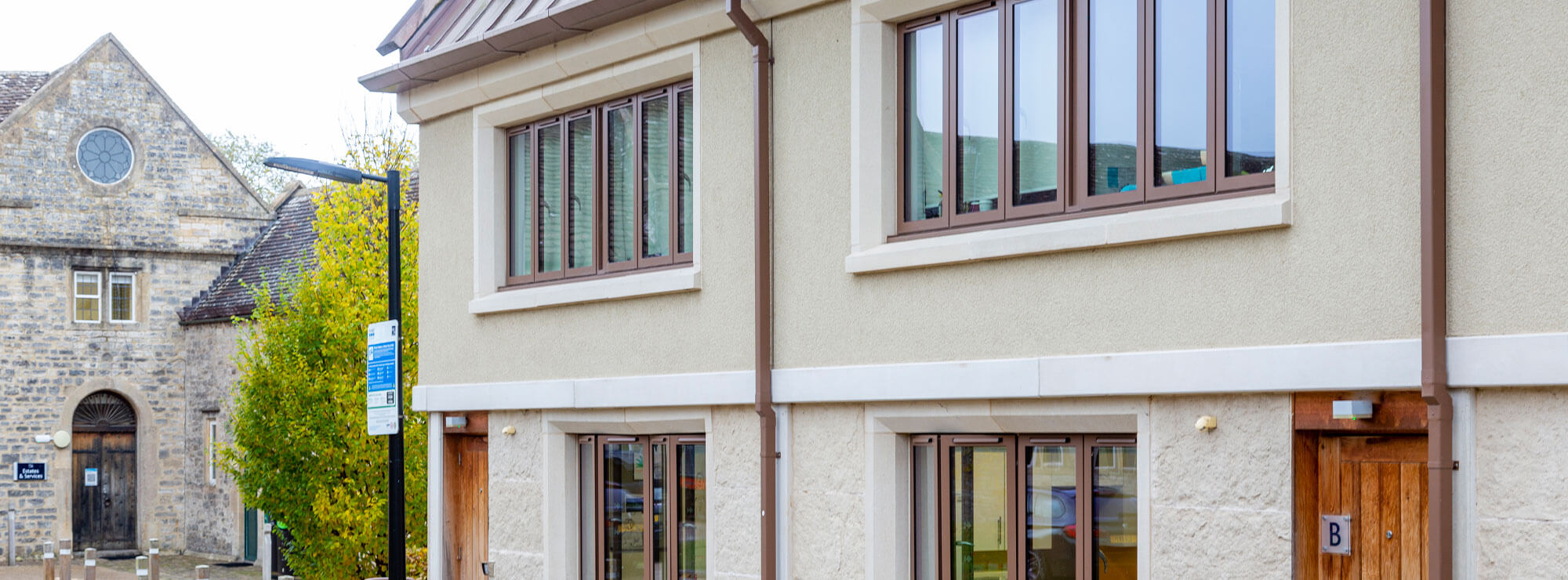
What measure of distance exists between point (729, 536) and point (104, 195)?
24608mm

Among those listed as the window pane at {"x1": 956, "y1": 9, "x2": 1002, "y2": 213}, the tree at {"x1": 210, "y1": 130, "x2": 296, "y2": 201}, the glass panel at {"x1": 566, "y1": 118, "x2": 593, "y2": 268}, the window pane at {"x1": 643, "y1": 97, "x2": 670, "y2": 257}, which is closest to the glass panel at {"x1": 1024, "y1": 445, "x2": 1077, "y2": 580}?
the window pane at {"x1": 956, "y1": 9, "x2": 1002, "y2": 213}

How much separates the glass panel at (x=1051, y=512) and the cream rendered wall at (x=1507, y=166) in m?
2.22

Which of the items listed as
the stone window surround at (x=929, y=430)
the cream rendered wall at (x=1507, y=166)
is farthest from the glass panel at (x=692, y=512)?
the cream rendered wall at (x=1507, y=166)

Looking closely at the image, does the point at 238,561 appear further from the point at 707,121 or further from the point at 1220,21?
the point at 1220,21

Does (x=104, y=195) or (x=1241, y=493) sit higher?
(x=104, y=195)

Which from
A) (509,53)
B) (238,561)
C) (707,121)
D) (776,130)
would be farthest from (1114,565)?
(238,561)

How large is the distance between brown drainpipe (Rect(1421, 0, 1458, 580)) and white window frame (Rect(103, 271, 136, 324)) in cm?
2890

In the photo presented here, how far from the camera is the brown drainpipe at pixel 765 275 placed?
903 centimetres

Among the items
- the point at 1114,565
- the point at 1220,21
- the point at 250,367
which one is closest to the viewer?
the point at 1220,21

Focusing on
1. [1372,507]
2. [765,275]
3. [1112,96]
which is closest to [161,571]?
[765,275]

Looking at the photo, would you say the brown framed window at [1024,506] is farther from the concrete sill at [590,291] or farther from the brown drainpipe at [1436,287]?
the concrete sill at [590,291]

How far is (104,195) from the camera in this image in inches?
1180

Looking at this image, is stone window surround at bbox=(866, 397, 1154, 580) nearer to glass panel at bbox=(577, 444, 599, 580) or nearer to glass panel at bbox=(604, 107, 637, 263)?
glass panel at bbox=(604, 107, 637, 263)

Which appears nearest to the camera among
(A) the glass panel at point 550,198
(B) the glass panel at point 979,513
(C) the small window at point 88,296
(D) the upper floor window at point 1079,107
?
(D) the upper floor window at point 1079,107
